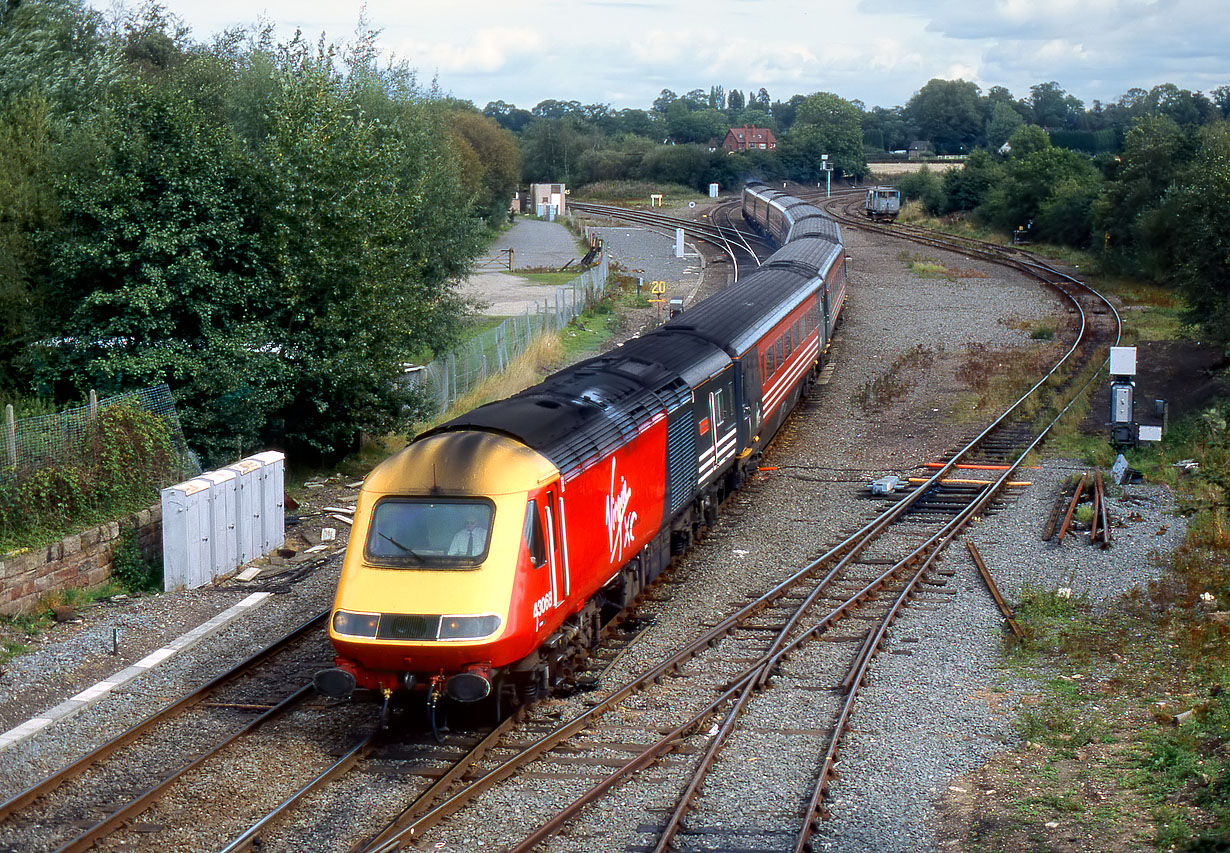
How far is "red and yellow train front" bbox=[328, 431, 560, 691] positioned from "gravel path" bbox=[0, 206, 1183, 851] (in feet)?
3.68

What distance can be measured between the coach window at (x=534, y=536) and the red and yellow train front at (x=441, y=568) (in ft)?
0.06

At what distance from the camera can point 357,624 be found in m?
9.91

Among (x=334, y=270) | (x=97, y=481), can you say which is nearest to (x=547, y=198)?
(x=334, y=270)

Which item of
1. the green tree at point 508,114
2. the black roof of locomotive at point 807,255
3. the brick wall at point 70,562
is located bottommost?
the brick wall at point 70,562

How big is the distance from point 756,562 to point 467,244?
1578 cm

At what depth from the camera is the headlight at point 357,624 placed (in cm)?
987

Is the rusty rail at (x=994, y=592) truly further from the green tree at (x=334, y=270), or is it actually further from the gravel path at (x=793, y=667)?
the green tree at (x=334, y=270)

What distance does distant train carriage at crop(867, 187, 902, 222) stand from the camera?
6325 centimetres

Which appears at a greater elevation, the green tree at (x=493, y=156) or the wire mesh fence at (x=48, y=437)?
the green tree at (x=493, y=156)

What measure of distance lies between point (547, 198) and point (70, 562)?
64.4 m

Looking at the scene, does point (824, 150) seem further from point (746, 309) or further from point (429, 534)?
point (429, 534)

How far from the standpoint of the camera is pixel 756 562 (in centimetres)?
1634

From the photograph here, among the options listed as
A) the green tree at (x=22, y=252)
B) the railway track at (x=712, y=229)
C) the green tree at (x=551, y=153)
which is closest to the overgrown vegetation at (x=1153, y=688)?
the green tree at (x=22, y=252)

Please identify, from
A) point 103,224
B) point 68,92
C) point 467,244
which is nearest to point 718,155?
point 467,244
